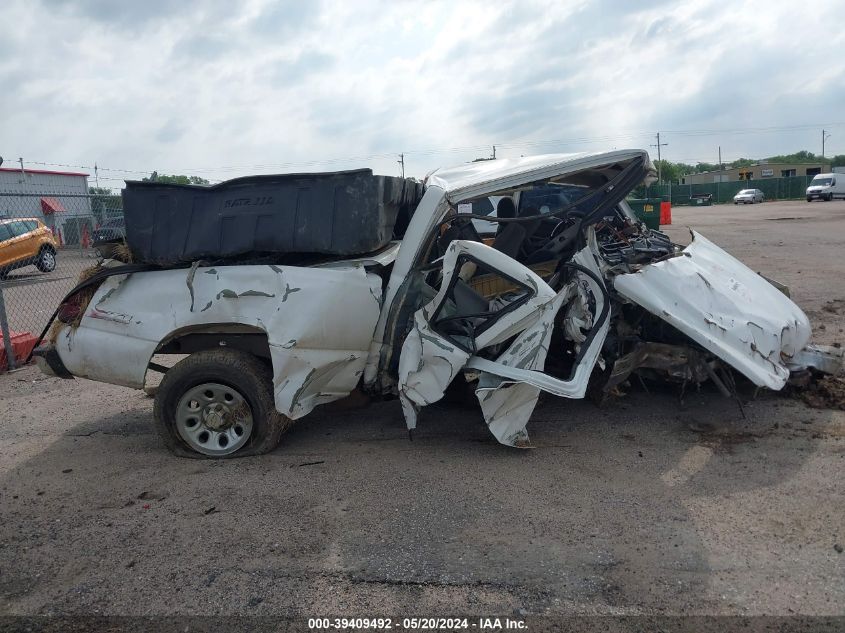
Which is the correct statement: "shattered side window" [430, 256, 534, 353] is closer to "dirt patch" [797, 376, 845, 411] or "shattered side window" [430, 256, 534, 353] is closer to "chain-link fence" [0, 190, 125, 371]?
"dirt patch" [797, 376, 845, 411]

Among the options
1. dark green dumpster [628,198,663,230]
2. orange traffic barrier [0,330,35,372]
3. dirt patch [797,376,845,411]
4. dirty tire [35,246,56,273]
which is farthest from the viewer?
dark green dumpster [628,198,663,230]

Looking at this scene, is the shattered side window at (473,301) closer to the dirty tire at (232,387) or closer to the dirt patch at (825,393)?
the dirty tire at (232,387)

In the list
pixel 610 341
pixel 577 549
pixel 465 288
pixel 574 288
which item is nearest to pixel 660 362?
pixel 610 341

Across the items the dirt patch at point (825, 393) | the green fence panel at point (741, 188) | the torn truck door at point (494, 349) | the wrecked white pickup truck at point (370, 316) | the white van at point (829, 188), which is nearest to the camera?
the torn truck door at point (494, 349)

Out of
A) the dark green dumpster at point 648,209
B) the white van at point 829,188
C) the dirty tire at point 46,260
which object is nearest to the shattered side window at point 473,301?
the dirty tire at point 46,260

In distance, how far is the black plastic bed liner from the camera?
4.45m

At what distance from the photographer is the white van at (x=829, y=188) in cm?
4312

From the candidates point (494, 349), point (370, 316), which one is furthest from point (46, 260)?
point (494, 349)

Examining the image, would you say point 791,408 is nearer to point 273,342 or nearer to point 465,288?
point 465,288

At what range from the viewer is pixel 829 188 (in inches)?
1699

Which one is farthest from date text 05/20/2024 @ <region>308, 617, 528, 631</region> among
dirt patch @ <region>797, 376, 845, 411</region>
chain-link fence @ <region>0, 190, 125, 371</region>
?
chain-link fence @ <region>0, 190, 125, 371</region>

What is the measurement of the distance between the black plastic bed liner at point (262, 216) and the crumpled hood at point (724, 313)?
1761 millimetres

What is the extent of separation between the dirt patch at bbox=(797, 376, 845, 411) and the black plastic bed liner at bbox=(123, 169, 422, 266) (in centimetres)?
334

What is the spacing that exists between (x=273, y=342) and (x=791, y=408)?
3.74 m
